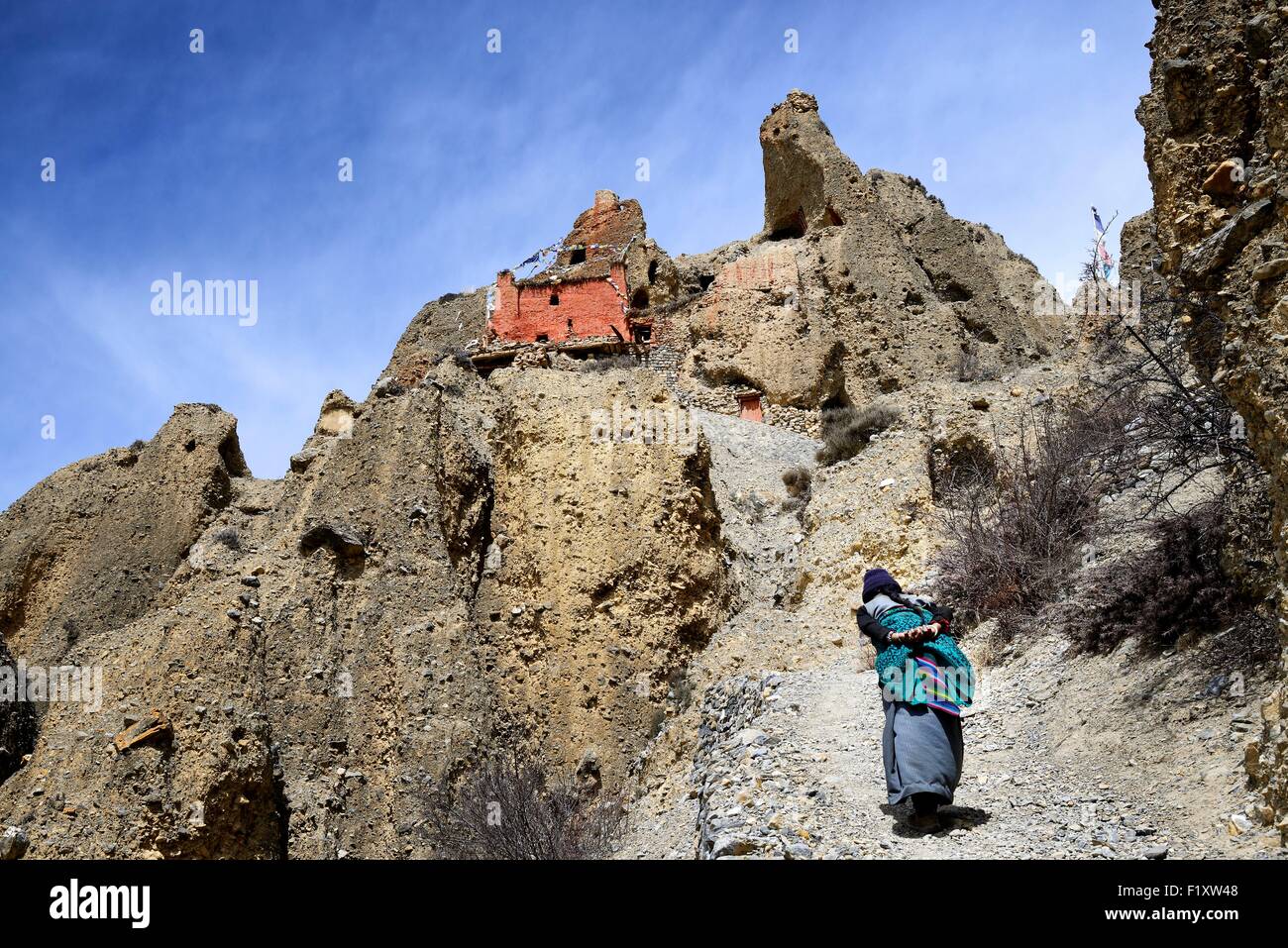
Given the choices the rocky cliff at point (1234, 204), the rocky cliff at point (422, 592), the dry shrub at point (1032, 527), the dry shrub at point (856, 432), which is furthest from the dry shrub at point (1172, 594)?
the dry shrub at point (856, 432)

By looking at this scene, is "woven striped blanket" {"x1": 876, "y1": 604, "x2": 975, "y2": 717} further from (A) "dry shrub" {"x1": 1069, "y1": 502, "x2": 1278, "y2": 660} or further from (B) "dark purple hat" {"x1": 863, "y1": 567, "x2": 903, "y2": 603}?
(A) "dry shrub" {"x1": 1069, "y1": 502, "x2": 1278, "y2": 660}

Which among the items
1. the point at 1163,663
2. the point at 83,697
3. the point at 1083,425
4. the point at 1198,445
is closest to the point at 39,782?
the point at 83,697

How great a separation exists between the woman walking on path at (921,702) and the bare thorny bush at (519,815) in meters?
4.17

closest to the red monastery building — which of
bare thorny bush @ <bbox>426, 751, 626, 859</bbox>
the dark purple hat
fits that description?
bare thorny bush @ <bbox>426, 751, 626, 859</bbox>

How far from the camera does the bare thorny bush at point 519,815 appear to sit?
9945 millimetres

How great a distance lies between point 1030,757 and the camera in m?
7.31

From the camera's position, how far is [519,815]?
399 inches

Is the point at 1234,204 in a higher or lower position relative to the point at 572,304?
lower

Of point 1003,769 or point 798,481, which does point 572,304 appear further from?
point 1003,769

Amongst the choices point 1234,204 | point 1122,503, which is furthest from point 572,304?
point 1234,204

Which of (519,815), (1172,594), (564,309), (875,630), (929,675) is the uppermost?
(564,309)

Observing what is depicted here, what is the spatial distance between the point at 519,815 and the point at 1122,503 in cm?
686

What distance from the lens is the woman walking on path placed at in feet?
20.1

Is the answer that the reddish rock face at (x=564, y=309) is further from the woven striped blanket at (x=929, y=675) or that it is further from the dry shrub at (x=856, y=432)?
the woven striped blanket at (x=929, y=675)
